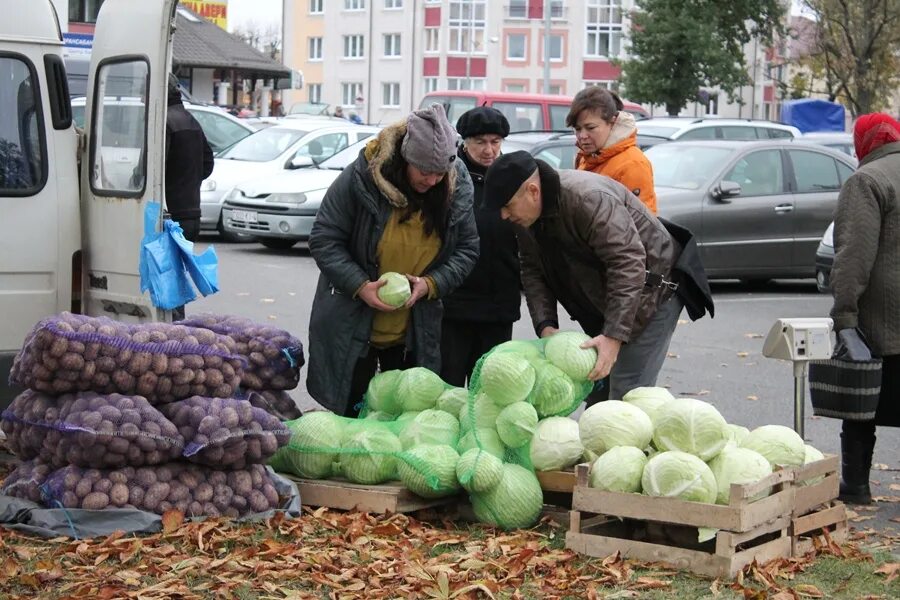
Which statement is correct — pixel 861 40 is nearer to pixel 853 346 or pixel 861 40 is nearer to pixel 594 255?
pixel 853 346

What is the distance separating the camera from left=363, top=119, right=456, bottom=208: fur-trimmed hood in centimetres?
636

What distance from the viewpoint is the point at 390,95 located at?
86750 millimetres

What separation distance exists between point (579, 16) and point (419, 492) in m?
79.5

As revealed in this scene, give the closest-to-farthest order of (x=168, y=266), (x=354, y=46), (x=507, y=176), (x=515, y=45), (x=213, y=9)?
(x=507, y=176), (x=168, y=266), (x=213, y=9), (x=515, y=45), (x=354, y=46)

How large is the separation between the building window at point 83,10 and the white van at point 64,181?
1075 inches

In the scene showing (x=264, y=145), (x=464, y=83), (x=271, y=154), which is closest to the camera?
(x=271, y=154)

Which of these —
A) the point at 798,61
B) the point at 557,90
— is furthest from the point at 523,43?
the point at 798,61

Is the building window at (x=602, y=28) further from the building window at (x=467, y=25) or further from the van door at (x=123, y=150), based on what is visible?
the van door at (x=123, y=150)

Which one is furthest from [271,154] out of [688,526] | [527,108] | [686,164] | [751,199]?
[688,526]

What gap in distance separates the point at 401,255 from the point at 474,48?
257ft

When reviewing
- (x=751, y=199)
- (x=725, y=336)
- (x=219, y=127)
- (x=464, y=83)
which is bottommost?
(x=725, y=336)

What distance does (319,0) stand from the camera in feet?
300

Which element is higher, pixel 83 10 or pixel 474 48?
pixel 474 48

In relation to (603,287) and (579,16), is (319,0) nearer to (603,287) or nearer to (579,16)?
(579,16)
